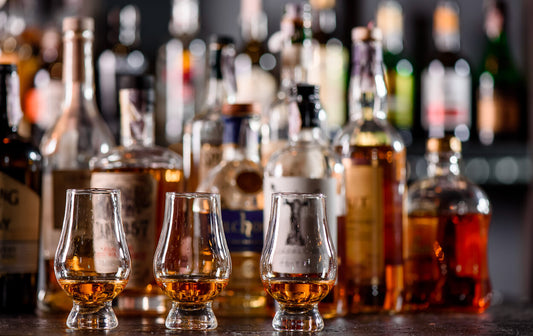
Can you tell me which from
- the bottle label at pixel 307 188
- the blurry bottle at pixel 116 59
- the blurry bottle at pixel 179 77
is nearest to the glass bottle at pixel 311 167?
the bottle label at pixel 307 188

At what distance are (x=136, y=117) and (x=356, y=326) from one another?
1.38 ft

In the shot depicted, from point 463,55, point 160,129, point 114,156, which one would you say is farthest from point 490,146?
point 114,156

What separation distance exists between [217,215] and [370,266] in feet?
0.91

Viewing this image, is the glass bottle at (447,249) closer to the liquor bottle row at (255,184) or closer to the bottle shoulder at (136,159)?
the liquor bottle row at (255,184)

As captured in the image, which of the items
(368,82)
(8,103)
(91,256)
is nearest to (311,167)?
(368,82)

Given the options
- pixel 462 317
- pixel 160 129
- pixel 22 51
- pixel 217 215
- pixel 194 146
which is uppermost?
pixel 22 51

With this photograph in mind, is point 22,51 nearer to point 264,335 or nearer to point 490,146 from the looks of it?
point 490,146

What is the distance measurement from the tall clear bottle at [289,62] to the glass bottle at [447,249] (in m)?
0.23

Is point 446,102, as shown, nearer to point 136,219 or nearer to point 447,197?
point 447,197

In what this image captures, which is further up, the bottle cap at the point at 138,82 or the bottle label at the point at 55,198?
the bottle cap at the point at 138,82

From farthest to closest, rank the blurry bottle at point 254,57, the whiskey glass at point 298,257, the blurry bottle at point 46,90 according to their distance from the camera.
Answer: the blurry bottle at point 254,57, the blurry bottle at point 46,90, the whiskey glass at point 298,257

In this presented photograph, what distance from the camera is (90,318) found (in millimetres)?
940

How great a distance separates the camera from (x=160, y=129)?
2262 millimetres

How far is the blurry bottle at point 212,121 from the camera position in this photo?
3.95ft
